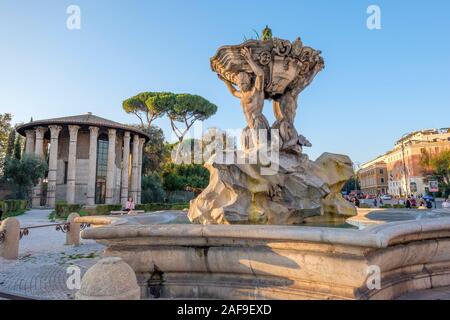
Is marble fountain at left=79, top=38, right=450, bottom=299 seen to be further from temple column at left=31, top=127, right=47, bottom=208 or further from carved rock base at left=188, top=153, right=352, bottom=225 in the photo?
temple column at left=31, top=127, right=47, bottom=208

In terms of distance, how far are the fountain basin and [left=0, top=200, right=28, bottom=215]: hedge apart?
24.3 m

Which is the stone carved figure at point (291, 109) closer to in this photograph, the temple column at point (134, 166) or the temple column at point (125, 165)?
the temple column at point (125, 165)

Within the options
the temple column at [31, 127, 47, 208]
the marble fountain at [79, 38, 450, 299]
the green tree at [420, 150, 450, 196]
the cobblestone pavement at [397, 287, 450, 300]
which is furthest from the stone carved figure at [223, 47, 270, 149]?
the green tree at [420, 150, 450, 196]

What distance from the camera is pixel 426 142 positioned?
54.1m

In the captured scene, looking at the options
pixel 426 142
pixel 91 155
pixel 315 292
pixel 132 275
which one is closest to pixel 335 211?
pixel 315 292

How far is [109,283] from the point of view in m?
2.31

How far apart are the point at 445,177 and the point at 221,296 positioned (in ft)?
164

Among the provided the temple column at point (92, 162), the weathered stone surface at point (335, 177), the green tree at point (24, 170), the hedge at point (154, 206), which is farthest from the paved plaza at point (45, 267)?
the temple column at point (92, 162)

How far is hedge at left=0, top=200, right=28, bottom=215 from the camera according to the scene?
2277 cm

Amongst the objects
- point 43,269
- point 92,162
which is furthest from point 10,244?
point 92,162

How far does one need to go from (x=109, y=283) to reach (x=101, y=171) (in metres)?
37.3

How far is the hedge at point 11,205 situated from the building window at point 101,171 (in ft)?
31.0

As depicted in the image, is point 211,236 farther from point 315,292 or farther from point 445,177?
point 445,177

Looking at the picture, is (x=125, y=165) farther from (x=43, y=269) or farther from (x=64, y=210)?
(x=43, y=269)
